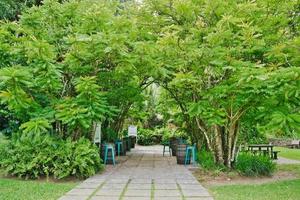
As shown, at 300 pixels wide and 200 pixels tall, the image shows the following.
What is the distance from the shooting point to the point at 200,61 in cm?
914

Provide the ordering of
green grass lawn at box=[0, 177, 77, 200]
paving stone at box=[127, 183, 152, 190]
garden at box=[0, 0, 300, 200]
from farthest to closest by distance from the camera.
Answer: garden at box=[0, 0, 300, 200] → paving stone at box=[127, 183, 152, 190] → green grass lawn at box=[0, 177, 77, 200]

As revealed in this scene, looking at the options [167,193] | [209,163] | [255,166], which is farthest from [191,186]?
[255,166]

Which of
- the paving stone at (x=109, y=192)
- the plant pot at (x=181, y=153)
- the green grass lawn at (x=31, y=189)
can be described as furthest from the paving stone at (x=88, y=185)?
the plant pot at (x=181, y=153)

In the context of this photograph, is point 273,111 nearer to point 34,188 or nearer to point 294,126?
point 294,126

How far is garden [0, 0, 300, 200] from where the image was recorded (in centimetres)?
799

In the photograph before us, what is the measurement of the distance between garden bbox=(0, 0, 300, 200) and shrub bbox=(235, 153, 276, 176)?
3cm

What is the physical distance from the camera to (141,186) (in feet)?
25.1

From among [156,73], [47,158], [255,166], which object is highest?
[156,73]

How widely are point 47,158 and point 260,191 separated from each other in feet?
15.4

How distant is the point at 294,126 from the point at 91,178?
15.1ft

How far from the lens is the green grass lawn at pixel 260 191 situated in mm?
6797

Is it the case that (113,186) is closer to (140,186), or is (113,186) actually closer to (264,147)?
(140,186)

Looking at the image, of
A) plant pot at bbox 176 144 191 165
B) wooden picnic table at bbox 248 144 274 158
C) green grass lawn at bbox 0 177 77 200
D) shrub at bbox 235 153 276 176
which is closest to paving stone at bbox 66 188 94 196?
green grass lawn at bbox 0 177 77 200

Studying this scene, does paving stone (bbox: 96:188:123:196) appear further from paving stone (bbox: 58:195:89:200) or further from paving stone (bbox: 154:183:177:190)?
paving stone (bbox: 154:183:177:190)
